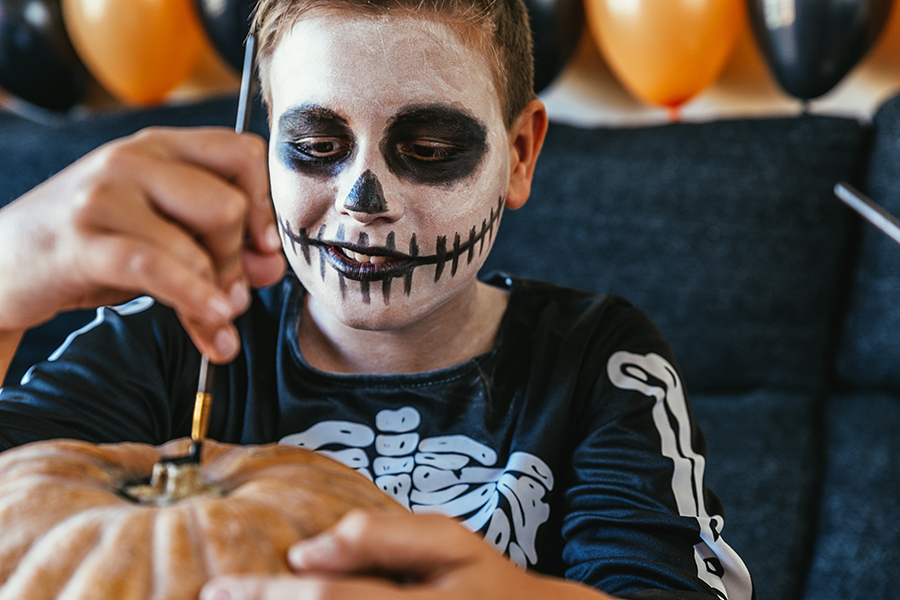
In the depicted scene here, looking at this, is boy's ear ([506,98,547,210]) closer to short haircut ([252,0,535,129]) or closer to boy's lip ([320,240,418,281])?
short haircut ([252,0,535,129])

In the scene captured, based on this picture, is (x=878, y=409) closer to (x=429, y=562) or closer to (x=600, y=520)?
(x=600, y=520)

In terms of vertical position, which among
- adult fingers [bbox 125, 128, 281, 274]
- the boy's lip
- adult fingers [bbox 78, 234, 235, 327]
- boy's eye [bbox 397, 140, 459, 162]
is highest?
adult fingers [bbox 125, 128, 281, 274]

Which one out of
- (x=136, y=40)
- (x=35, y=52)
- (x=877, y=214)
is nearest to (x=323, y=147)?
(x=877, y=214)

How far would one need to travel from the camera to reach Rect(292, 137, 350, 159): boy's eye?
0.81 m

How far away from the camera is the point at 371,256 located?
828 millimetres

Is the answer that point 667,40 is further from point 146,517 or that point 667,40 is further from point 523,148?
point 146,517

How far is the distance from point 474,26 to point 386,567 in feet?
1.94

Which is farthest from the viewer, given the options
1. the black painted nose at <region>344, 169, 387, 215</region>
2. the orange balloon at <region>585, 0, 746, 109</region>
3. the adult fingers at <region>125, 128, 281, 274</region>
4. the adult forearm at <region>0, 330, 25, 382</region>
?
the orange balloon at <region>585, 0, 746, 109</region>

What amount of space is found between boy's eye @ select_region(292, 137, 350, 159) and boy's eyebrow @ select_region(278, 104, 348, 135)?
0.01 meters

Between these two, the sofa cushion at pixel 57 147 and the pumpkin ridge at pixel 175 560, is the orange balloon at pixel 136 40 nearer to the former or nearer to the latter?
the sofa cushion at pixel 57 147

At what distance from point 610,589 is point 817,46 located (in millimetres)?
1132

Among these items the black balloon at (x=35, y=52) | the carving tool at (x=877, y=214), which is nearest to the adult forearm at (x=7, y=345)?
the carving tool at (x=877, y=214)

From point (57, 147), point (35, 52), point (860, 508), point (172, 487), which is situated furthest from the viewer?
point (35, 52)

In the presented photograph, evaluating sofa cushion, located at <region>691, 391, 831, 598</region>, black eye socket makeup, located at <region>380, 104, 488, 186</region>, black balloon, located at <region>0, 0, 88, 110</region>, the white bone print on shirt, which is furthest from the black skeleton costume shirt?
black balloon, located at <region>0, 0, 88, 110</region>
